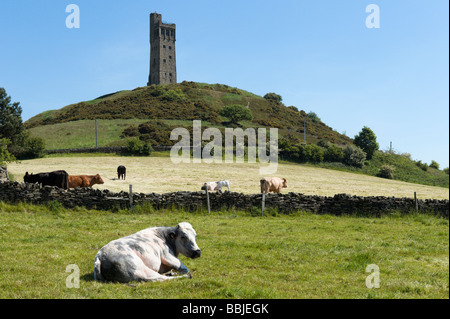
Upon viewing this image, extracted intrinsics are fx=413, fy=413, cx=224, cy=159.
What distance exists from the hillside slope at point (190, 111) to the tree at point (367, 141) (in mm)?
10542

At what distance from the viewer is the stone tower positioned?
14612 centimetres

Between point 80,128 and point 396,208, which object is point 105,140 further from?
point 396,208

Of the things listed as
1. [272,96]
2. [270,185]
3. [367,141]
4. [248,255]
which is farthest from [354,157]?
[272,96]

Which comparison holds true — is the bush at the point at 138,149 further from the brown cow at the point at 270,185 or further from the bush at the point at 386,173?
the bush at the point at 386,173

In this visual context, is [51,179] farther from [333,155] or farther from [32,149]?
[333,155]

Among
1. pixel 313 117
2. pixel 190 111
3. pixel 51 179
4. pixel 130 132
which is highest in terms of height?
pixel 313 117

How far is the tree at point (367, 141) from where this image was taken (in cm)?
7862

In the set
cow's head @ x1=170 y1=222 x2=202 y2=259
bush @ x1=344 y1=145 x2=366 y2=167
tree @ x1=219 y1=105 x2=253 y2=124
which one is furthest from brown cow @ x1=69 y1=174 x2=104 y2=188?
tree @ x1=219 y1=105 x2=253 y2=124

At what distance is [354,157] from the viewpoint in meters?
69.2

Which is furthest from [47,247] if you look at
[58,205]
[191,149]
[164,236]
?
[191,149]

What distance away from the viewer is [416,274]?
347 inches

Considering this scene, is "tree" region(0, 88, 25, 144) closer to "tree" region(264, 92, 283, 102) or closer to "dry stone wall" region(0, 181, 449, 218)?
"dry stone wall" region(0, 181, 449, 218)

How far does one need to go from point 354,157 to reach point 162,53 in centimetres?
9655
